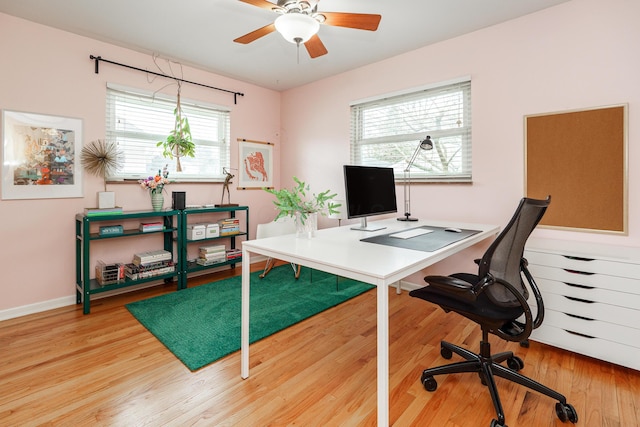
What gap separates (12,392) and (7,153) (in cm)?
196

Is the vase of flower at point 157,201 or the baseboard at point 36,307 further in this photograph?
the vase of flower at point 157,201

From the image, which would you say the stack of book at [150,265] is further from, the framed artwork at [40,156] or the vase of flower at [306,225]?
the vase of flower at [306,225]

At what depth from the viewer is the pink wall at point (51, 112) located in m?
2.65

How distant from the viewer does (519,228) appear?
1.50 m

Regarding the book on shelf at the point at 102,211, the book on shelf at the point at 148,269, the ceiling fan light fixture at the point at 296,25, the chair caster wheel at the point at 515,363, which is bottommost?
the chair caster wheel at the point at 515,363

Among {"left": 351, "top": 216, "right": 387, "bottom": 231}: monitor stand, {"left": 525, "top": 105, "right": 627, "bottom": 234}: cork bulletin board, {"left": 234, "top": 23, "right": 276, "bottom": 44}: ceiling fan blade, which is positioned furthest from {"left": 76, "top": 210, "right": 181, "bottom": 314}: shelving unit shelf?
{"left": 525, "top": 105, "right": 627, "bottom": 234}: cork bulletin board

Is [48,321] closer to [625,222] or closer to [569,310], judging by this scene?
[569,310]

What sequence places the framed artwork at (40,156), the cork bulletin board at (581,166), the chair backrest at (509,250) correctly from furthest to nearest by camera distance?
1. the framed artwork at (40,156)
2. the cork bulletin board at (581,166)
3. the chair backrest at (509,250)

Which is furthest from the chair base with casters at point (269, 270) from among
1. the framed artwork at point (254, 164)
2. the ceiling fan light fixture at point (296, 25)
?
the ceiling fan light fixture at point (296, 25)

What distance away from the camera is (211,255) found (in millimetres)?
3664

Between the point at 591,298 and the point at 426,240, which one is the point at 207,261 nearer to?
the point at 426,240

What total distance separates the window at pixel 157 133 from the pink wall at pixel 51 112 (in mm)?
122

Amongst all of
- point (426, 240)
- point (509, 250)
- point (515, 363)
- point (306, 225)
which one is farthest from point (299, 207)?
point (515, 363)

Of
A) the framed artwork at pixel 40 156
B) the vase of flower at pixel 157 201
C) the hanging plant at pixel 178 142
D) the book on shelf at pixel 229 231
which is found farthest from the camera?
the book on shelf at pixel 229 231
